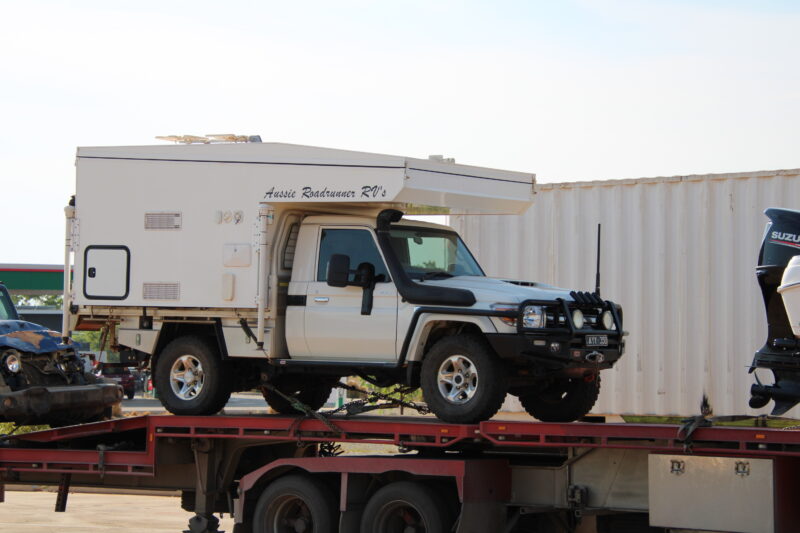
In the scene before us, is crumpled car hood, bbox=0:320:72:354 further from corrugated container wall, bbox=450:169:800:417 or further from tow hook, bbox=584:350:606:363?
corrugated container wall, bbox=450:169:800:417

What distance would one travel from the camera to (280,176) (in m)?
11.2

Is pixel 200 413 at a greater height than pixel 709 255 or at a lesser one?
lesser

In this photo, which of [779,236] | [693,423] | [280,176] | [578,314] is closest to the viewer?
[693,423]

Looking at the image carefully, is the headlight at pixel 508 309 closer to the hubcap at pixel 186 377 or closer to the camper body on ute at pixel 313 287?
the camper body on ute at pixel 313 287

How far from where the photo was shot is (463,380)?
10391mm

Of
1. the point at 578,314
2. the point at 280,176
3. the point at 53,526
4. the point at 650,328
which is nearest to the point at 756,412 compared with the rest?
the point at 650,328

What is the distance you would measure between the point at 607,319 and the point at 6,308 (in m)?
7.11

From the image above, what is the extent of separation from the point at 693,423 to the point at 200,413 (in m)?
4.79

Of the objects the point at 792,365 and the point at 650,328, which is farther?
the point at 650,328

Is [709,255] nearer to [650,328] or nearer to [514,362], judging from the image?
[650,328]

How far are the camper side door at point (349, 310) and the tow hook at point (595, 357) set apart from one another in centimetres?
169

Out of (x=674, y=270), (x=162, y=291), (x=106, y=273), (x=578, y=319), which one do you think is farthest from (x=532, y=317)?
(x=674, y=270)

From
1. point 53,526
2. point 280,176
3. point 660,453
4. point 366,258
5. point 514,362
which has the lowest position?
point 53,526

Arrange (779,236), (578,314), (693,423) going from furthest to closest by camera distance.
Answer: (578,314), (779,236), (693,423)
